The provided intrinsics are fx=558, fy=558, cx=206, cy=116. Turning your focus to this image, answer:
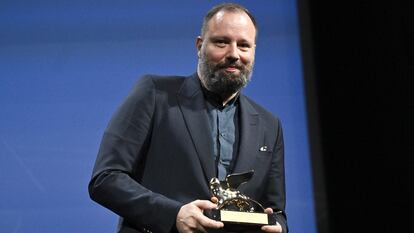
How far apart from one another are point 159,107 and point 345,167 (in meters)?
0.87

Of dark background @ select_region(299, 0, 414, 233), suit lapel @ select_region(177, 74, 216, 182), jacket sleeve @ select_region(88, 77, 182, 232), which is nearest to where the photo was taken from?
jacket sleeve @ select_region(88, 77, 182, 232)

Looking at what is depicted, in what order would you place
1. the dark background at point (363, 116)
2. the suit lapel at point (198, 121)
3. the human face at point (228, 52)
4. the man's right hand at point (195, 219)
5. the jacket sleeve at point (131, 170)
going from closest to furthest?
the man's right hand at point (195, 219) → the jacket sleeve at point (131, 170) → the suit lapel at point (198, 121) → the human face at point (228, 52) → the dark background at point (363, 116)

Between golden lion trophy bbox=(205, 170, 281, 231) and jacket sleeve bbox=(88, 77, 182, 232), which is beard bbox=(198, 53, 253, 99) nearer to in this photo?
jacket sleeve bbox=(88, 77, 182, 232)

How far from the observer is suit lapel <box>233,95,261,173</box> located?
4.66 feet

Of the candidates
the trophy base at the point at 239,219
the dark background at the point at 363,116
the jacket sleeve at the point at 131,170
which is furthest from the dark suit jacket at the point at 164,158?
the dark background at the point at 363,116

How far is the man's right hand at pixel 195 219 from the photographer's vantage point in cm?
115

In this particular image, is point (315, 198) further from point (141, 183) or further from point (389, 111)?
point (141, 183)

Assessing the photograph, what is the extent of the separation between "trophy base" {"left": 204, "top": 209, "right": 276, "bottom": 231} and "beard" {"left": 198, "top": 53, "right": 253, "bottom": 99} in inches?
16.9

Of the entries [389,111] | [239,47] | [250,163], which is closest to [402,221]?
[389,111]

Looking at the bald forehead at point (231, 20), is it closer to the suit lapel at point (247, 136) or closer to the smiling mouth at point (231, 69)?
the smiling mouth at point (231, 69)

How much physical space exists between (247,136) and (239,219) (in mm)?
350

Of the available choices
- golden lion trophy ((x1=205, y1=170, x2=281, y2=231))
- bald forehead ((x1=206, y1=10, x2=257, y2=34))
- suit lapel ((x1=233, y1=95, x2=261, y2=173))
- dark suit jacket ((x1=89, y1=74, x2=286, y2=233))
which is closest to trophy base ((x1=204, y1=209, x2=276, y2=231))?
golden lion trophy ((x1=205, y1=170, x2=281, y2=231))

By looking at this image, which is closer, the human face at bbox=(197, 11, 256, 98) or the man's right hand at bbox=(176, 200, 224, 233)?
the man's right hand at bbox=(176, 200, 224, 233)

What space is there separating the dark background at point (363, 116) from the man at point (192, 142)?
1.71ft
